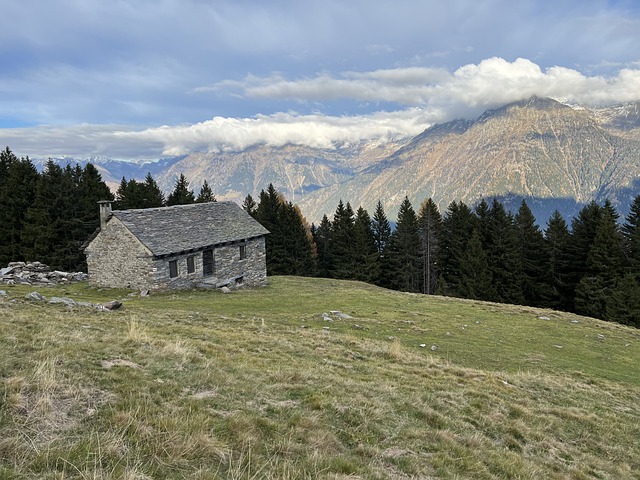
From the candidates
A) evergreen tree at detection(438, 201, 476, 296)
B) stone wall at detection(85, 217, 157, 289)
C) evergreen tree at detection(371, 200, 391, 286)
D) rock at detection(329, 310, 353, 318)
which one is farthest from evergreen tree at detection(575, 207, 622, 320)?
stone wall at detection(85, 217, 157, 289)

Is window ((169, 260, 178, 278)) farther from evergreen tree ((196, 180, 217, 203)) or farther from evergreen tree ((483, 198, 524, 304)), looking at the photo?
evergreen tree ((196, 180, 217, 203))

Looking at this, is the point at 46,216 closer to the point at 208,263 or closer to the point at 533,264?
the point at 208,263

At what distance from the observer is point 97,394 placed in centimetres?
731

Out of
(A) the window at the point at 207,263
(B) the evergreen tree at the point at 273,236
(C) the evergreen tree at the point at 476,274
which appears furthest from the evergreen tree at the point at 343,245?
(A) the window at the point at 207,263

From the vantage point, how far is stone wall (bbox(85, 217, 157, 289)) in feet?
117

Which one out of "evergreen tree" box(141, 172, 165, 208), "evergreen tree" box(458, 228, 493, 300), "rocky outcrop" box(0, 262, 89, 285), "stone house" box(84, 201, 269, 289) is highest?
"evergreen tree" box(141, 172, 165, 208)

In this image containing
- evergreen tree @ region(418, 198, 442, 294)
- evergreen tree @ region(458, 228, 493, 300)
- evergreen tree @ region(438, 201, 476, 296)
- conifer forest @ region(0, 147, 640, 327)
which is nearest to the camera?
conifer forest @ region(0, 147, 640, 327)

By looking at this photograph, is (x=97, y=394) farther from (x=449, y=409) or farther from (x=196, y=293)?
(x=196, y=293)

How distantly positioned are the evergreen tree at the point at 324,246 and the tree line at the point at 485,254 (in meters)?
0.23

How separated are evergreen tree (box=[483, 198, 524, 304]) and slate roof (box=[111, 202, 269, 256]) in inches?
1507

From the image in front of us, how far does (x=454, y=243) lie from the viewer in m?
71.2

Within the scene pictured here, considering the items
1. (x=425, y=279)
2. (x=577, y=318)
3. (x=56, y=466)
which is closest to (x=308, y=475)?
(x=56, y=466)

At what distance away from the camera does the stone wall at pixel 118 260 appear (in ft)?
117

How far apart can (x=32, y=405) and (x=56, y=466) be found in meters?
1.90
